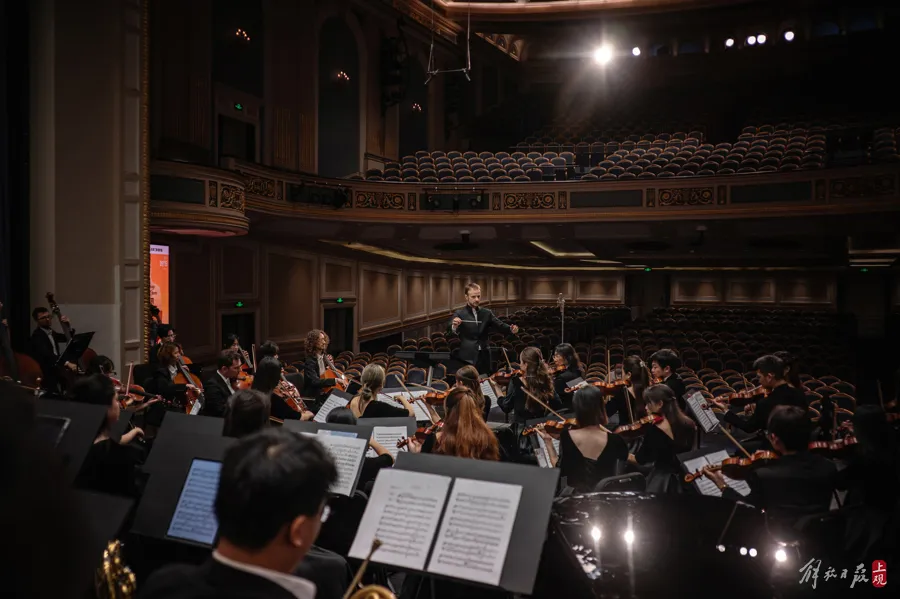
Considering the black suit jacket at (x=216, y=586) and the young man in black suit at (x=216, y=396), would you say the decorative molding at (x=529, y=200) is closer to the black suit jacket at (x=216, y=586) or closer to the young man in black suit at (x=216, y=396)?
the young man in black suit at (x=216, y=396)

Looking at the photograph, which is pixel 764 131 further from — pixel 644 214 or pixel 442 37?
pixel 442 37

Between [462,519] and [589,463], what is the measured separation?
78.1 inches

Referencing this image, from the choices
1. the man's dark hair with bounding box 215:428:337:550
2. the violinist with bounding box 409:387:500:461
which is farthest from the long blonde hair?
the man's dark hair with bounding box 215:428:337:550

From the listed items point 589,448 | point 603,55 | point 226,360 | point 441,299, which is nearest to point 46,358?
point 226,360

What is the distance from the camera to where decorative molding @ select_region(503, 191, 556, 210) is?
14160 mm

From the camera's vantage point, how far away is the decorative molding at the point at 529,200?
14160mm

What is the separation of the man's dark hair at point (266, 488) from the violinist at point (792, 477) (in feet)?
7.34

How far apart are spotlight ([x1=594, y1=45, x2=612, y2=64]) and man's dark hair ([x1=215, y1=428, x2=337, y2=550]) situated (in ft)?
80.8

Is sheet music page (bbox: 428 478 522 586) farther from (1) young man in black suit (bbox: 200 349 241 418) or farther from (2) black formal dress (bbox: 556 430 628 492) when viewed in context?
(1) young man in black suit (bbox: 200 349 241 418)

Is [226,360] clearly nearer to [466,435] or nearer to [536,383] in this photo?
[536,383]

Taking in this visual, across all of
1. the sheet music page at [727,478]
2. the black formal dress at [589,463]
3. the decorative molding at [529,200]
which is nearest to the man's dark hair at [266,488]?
the black formal dress at [589,463]

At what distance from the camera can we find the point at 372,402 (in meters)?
5.01

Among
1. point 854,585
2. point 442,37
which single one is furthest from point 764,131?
point 854,585

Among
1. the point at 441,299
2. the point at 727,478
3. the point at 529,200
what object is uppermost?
the point at 529,200
